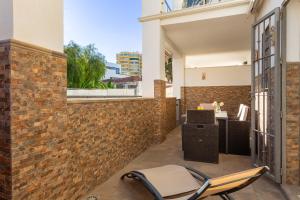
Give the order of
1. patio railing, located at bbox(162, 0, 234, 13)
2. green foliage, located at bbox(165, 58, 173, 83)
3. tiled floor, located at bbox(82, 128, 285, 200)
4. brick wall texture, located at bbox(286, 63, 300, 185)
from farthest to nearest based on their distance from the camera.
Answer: green foliage, located at bbox(165, 58, 173, 83)
patio railing, located at bbox(162, 0, 234, 13)
brick wall texture, located at bbox(286, 63, 300, 185)
tiled floor, located at bbox(82, 128, 285, 200)

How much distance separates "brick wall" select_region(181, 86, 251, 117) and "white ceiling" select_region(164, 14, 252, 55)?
1.98m

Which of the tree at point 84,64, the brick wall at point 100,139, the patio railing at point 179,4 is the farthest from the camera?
the tree at point 84,64

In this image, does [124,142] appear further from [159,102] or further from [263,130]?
[263,130]

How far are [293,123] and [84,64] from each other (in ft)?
69.5

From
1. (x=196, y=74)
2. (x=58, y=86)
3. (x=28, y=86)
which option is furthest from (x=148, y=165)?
(x=196, y=74)

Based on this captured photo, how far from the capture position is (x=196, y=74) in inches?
424

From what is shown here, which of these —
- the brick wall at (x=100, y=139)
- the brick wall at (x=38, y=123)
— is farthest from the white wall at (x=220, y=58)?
the brick wall at (x=38, y=123)

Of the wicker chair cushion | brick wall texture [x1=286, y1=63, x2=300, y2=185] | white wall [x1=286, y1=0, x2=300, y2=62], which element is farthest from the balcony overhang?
the wicker chair cushion

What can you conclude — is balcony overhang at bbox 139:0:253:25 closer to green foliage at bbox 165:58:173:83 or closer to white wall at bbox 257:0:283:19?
white wall at bbox 257:0:283:19

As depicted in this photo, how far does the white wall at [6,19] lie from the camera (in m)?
1.83

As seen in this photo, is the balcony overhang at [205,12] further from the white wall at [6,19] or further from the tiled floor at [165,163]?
the white wall at [6,19]

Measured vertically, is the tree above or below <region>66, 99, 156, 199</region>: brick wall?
above

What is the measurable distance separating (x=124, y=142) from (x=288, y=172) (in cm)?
292

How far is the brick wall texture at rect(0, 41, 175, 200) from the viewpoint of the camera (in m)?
1.85
